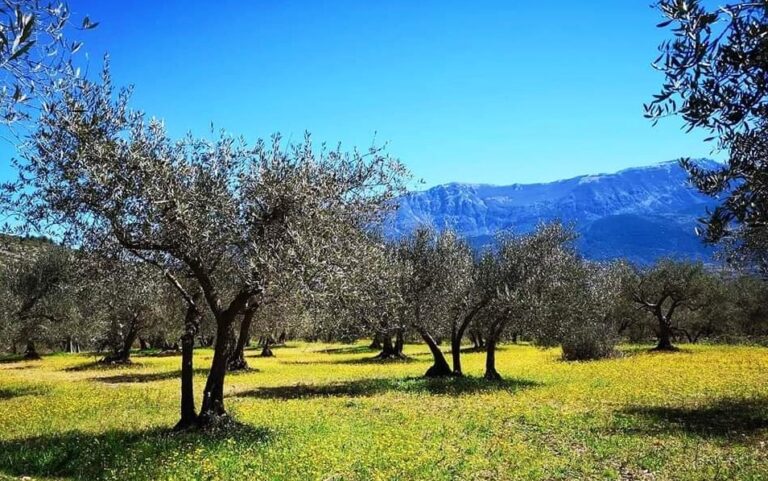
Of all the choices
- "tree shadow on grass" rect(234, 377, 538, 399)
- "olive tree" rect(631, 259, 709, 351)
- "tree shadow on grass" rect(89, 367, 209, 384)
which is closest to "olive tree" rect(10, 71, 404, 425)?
"tree shadow on grass" rect(234, 377, 538, 399)

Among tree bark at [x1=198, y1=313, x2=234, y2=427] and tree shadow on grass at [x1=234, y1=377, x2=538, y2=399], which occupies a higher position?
tree bark at [x1=198, y1=313, x2=234, y2=427]

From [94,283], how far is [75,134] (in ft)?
19.2

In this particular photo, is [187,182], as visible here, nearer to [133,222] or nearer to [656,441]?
[133,222]

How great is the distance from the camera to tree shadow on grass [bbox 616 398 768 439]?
17547 millimetres

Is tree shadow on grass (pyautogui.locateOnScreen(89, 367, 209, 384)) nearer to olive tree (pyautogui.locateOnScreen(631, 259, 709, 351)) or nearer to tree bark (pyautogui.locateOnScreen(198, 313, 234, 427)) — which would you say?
tree bark (pyautogui.locateOnScreen(198, 313, 234, 427))

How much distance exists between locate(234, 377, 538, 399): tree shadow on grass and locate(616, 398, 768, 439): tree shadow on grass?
8198 mm

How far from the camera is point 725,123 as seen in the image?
676 centimetres

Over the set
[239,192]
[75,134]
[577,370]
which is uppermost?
[75,134]

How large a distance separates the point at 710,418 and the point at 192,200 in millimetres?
18746

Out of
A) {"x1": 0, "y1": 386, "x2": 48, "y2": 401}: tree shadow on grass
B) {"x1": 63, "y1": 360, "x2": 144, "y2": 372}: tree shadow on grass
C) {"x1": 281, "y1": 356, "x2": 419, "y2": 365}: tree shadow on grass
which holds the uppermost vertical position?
{"x1": 0, "y1": 386, "x2": 48, "y2": 401}: tree shadow on grass

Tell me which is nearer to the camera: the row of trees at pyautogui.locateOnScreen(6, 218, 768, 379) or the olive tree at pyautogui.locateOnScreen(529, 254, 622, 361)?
the row of trees at pyautogui.locateOnScreen(6, 218, 768, 379)

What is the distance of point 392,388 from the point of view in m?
29.9

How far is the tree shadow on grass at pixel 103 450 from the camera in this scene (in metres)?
12.9

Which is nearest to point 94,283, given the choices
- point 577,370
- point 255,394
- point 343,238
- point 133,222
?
point 133,222
